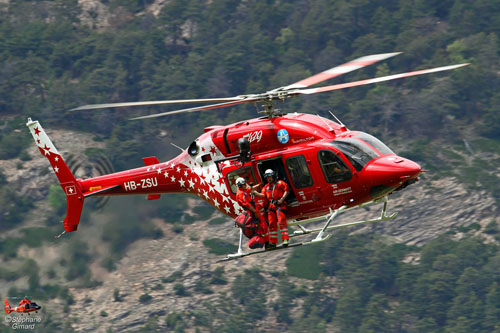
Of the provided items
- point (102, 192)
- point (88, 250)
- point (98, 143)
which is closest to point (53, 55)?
point (98, 143)

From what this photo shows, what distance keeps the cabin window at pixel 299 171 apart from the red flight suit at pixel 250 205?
41.2 inches

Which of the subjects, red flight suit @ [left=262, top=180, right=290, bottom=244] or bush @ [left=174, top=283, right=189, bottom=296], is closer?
red flight suit @ [left=262, top=180, right=290, bottom=244]

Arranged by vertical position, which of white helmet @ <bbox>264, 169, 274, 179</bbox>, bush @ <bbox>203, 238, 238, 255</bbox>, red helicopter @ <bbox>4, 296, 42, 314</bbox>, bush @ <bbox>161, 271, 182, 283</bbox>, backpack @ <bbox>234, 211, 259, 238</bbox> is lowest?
bush @ <bbox>161, 271, 182, 283</bbox>

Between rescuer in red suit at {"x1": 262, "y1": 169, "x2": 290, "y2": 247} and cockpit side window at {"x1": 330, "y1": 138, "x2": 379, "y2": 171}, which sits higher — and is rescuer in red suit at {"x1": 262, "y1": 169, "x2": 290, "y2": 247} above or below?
below

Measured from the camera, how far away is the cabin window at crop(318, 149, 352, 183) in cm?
2017

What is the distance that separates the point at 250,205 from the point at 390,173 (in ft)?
11.1

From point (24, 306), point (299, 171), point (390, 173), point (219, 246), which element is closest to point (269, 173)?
point (299, 171)

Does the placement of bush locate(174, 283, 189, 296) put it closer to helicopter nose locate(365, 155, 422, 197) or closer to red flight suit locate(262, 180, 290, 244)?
red flight suit locate(262, 180, 290, 244)

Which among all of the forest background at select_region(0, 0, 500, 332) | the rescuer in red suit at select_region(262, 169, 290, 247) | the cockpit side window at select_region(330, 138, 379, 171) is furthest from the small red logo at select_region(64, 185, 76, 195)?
the forest background at select_region(0, 0, 500, 332)

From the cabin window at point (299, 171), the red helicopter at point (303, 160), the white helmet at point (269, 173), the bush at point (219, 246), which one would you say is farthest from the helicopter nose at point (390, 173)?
the bush at point (219, 246)

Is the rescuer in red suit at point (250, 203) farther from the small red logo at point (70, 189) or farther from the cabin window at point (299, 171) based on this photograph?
the small red logo at point (70, 189)

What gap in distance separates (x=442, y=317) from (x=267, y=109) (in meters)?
68.4

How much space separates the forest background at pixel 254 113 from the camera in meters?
73.6

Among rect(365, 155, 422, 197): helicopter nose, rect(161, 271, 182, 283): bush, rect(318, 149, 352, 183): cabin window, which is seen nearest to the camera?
rect(365, 155, 422, 197): helicopter nose
